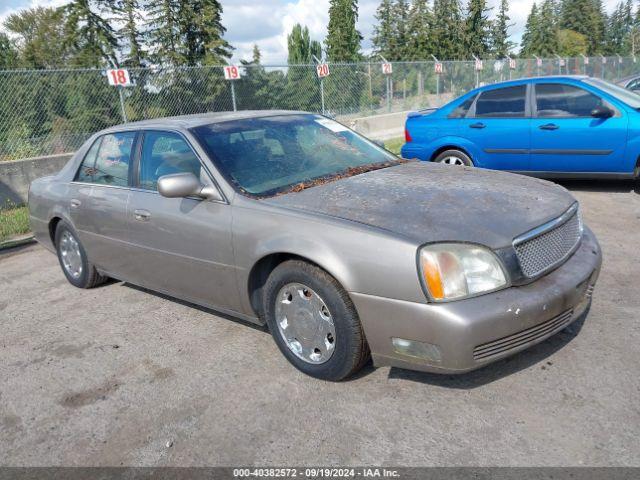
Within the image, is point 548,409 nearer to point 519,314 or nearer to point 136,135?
point 519,314

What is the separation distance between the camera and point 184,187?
3475mm

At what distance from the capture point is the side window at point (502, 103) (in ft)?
24.1

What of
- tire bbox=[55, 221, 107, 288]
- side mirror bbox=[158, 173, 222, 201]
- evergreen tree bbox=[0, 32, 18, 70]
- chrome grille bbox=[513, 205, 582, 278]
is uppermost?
evergreen tree bbox=[0, 32, 18, 70]

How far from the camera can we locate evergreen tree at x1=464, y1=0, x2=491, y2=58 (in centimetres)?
4681

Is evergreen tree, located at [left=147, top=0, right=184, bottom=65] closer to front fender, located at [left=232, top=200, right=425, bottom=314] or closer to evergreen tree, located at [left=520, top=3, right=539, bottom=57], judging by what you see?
front fender, located at [left=232, top=200, right=425, bottom=314]

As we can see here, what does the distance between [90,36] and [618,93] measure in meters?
36.7

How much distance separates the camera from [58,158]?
987 centimetres

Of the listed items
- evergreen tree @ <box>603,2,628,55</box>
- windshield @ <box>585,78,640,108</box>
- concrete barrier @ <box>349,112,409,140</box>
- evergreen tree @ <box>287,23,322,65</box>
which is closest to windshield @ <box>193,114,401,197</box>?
windshield @ <box>585,78,640,108</box>

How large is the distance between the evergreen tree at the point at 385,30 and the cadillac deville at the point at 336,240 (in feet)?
180

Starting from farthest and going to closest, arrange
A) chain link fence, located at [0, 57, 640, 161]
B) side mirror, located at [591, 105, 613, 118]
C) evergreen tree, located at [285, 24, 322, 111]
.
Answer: evergreen tree, located at [285, 24, 322, 111], chain link fence, located at [0, 57, 640, 161], side mirror, located at [591, 105, 613, 118]

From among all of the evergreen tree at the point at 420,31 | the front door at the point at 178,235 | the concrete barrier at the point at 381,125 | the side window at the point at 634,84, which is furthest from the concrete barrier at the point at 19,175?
the evergreen tree at the point at 420,31

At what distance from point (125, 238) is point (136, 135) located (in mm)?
830

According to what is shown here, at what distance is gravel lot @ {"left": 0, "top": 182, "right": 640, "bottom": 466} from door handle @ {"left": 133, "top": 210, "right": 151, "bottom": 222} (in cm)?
84

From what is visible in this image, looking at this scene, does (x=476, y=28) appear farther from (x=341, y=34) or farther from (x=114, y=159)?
(x=114, y=159)
